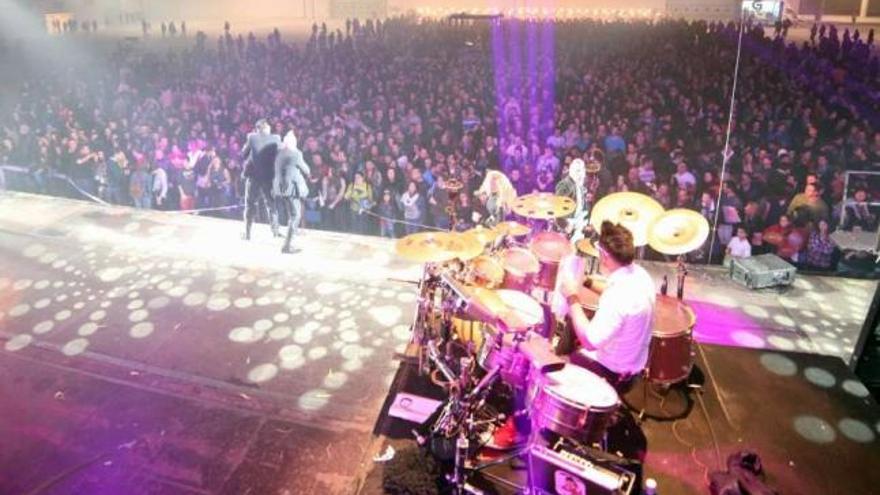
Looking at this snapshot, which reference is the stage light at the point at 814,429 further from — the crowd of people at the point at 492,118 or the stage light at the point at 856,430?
the crowd of people at the point at 492,118

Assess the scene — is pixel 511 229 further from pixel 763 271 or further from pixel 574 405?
pixel 763 271

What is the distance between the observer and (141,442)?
4.36 metres

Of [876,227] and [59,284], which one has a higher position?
[876,227]

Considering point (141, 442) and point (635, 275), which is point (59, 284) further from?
point (635, 275)

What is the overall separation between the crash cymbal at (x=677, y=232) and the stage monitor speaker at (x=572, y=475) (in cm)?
220

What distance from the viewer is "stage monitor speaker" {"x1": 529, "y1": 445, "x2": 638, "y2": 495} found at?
10.5 ft

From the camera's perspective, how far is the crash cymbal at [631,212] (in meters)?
5.32

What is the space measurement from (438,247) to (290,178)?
403cm

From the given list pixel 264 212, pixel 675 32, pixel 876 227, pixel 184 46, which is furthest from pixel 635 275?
pixel 184 46

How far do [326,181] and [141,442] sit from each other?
4346 millimetres

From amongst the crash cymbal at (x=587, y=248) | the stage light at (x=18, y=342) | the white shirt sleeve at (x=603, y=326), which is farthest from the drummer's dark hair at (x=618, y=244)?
the stage light at (x=18, y=342)

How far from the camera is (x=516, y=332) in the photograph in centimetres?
362

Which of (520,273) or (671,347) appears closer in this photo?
(671,347)

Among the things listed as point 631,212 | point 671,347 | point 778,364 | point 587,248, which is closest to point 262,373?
point 587,248
